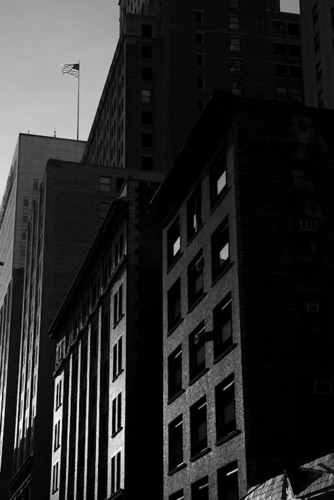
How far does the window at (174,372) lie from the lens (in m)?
52.0

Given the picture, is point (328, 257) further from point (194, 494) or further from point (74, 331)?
point (74, 331)

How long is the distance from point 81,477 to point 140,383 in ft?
49.5

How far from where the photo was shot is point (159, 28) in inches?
5226

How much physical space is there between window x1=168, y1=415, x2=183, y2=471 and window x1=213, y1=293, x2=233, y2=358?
20.0 ft

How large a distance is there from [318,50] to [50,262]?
37175 millimetres

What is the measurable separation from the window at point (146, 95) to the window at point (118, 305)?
6500cm

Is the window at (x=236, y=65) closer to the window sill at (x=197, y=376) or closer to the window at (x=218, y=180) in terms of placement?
the window at (x=218, y=180)

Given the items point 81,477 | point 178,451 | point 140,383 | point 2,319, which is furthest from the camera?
point 2,319

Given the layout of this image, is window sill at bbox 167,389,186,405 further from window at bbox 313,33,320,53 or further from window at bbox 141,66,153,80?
window at bbox 141,66,153,80

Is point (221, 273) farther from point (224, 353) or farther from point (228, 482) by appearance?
point (228, 482)

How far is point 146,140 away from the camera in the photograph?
4951 inches

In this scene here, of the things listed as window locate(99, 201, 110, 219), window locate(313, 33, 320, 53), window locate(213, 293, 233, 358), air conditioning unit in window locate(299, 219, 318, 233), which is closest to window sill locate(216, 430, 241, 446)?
window locate(213, 293, 233, 358)

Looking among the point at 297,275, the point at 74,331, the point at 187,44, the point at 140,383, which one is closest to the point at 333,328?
the point at 297,275

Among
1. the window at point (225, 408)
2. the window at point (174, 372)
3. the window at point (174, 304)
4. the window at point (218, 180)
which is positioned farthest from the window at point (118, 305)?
the window at point (225, 408)
